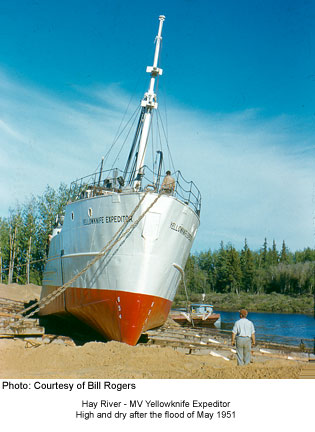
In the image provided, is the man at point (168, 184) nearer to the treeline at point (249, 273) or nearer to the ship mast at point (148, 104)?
the ship mast at point (148, 104)

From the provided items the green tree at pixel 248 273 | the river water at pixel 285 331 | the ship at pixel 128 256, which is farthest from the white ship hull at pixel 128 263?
the green tree at pixel 248 273

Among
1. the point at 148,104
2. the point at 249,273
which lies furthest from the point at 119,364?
the point at 249,273

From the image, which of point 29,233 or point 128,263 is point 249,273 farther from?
point 128,263

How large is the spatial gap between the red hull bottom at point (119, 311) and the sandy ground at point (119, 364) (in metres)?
0.69

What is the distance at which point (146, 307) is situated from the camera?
10.7m

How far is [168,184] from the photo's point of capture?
38.0 ft

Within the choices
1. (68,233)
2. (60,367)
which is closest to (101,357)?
(60,367)

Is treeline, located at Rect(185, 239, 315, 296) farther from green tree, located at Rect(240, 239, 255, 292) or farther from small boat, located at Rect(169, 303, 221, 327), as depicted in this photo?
small boat, located at Rect(169, 303, 221, 327)

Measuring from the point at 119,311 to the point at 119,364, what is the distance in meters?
2.42

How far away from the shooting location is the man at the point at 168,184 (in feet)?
37.4

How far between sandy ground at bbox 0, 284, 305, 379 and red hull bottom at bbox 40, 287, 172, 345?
2.25ft

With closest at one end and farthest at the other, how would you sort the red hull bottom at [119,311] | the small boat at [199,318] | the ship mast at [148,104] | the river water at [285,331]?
the red hull bottom at [119,311] → the ship mast at [148,104] → the river water at [285,331] → the small boat at [199,318]

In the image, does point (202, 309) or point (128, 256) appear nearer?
point (128, 256)
